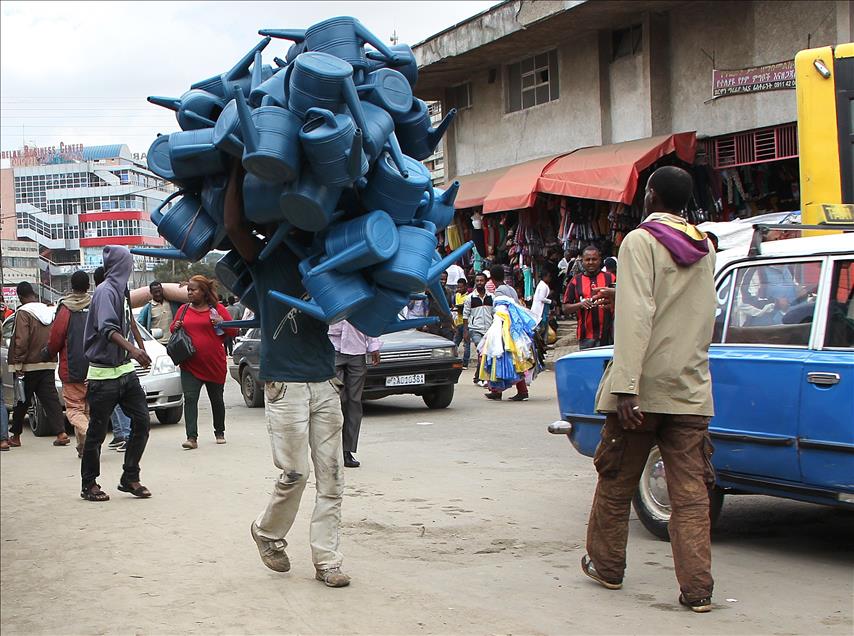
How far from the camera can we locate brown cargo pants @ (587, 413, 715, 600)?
4715 millimetres

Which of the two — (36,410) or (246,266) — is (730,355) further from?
(36,410)

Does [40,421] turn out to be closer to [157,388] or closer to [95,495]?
[157,388]

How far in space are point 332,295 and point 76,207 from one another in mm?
80418

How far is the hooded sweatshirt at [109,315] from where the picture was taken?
8062mm

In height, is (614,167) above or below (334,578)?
above

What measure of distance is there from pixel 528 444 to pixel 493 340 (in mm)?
3809

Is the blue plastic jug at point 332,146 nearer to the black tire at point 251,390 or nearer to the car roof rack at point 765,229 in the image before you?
the car roof rack at point 765,229

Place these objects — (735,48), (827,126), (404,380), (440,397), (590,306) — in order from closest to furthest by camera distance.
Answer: (827,126) → (590,306) → (404,380) → (440,397) → (735,48)

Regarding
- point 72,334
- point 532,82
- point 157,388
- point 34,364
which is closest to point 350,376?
point 72,334

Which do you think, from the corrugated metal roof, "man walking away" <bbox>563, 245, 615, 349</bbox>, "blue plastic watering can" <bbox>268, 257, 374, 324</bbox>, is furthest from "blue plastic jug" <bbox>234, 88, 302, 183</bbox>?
the corrugated metal roof

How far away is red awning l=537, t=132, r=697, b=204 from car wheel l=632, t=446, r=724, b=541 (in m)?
11.7

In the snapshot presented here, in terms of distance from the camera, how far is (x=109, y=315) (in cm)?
819

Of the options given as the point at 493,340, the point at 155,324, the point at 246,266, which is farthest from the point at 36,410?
the point at 246,266

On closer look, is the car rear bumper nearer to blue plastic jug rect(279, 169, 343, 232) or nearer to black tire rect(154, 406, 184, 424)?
black tire rect(154, 406, 184, 424)
